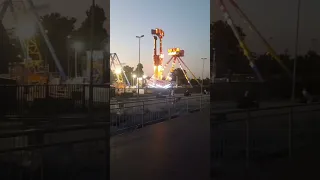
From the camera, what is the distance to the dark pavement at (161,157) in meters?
3.04

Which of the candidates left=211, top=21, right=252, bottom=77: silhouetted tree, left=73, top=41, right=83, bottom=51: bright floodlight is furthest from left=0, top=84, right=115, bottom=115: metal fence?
left=211, top=21, right=252, bottom=77: silhouetted tree

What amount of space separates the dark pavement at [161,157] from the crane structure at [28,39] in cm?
127

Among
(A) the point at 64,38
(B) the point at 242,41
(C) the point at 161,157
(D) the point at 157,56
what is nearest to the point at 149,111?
(C) the point at 161,157

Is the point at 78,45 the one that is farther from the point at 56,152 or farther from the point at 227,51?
the point at 227,51

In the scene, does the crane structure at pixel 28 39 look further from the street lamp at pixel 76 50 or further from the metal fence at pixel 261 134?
the metal fence at pixel 261 134

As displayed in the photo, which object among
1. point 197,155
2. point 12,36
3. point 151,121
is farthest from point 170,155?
point 151,121

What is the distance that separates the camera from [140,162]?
3459mm

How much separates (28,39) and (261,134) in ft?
5.83

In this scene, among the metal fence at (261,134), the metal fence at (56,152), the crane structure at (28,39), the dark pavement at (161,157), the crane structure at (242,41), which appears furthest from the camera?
the dark pavement at (161,157)

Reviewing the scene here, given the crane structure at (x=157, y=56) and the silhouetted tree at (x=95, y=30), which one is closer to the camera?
the silhouetted tree at (x=95, y=30)

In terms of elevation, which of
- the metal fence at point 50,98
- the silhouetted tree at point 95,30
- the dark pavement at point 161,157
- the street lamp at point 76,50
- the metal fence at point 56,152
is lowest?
the dark pavement at point 161,157

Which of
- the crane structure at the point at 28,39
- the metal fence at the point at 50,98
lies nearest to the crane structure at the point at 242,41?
the metal fence at the point at 50,98

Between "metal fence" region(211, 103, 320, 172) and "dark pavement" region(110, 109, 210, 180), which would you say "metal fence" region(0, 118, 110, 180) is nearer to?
"dark pavement" region(110, 109, 210, 180)

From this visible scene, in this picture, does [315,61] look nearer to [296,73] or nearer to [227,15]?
[296,73]
